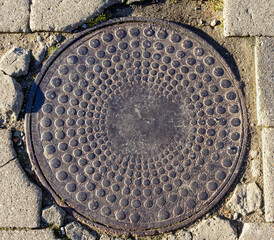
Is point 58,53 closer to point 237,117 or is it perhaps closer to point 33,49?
point 33,49

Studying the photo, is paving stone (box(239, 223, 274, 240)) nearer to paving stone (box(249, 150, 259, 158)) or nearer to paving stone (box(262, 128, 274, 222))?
paving stone (box(262, 128, 274, 222))

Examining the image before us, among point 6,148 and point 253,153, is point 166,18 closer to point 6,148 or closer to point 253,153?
point 253,153

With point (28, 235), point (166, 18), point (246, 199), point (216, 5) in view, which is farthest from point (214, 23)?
point (28, 235)

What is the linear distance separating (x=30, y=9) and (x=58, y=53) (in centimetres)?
48

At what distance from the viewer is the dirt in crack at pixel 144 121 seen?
247 cm

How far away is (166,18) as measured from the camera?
271 centimetres

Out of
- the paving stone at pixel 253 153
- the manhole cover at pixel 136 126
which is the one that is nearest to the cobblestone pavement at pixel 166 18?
the paving stone at pixel 253 153

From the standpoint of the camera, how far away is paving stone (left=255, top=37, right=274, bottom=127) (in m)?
2.57

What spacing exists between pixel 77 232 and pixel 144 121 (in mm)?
996

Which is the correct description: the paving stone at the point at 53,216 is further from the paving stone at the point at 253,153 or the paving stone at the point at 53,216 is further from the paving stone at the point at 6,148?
the paving stone at the point at 253,153

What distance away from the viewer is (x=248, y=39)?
2.70 meters

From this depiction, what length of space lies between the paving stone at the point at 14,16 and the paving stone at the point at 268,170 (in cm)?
218

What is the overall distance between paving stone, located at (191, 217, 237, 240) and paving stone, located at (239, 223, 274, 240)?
0.09 metres

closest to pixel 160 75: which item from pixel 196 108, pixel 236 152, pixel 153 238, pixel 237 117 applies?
pixel 196 108
